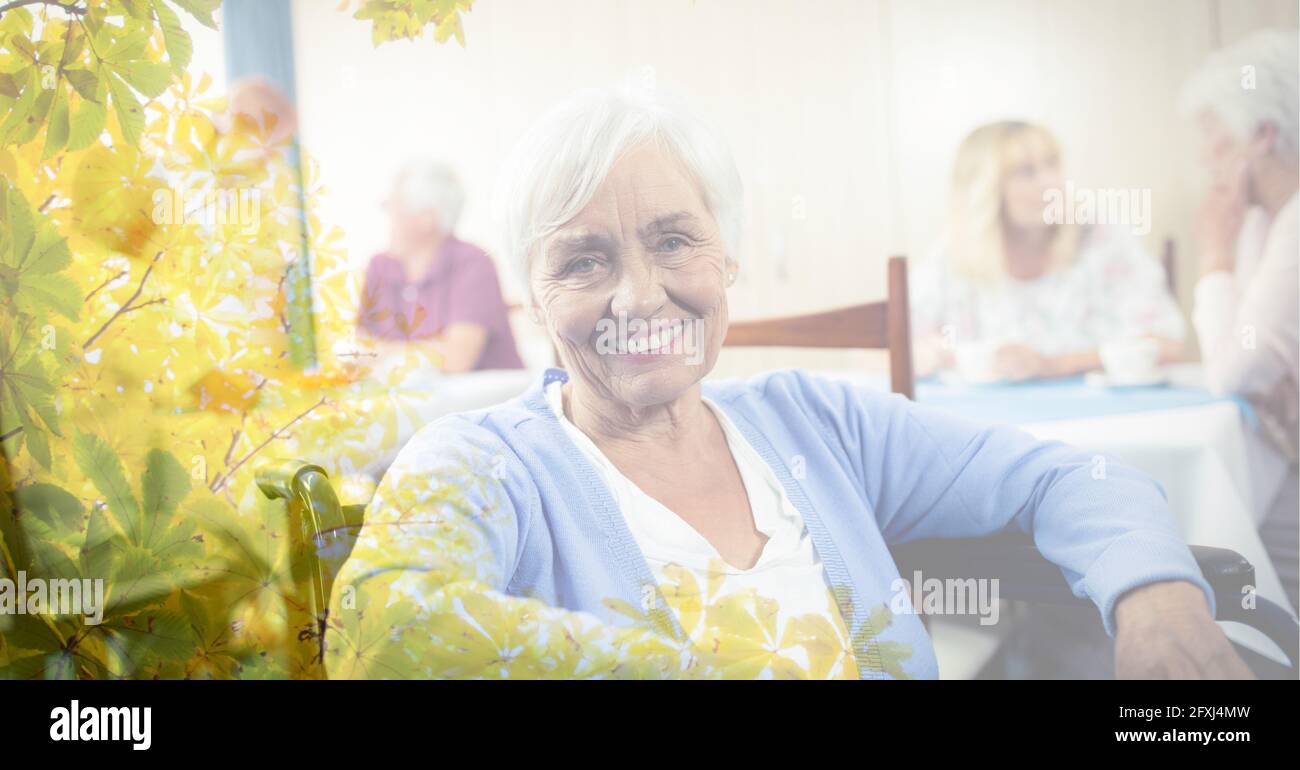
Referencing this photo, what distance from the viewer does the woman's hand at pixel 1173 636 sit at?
3.79 feet

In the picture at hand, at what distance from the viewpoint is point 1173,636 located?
1157 millimetres

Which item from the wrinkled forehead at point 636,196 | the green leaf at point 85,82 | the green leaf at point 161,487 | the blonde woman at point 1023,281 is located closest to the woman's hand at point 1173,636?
the blonde woman at point 1023,281

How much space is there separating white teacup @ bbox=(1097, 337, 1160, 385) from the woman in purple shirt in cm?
85

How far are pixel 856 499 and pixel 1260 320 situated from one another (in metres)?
0.62

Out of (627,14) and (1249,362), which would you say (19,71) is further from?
(1249,362)

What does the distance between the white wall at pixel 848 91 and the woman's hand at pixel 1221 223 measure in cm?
3

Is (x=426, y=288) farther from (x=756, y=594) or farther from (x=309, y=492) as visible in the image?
(x=756, y=594)

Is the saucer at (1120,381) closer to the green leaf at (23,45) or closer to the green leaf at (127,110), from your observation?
the green leaf at (127,110)

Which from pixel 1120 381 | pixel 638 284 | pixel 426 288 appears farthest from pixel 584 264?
pixel 1120 381

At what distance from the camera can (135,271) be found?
1402 mm

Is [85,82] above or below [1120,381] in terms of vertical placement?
above

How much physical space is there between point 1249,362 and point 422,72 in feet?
4.10

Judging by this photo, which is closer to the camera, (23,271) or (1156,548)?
(1156,548)

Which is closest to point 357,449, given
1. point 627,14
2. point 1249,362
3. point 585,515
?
point 585,515
